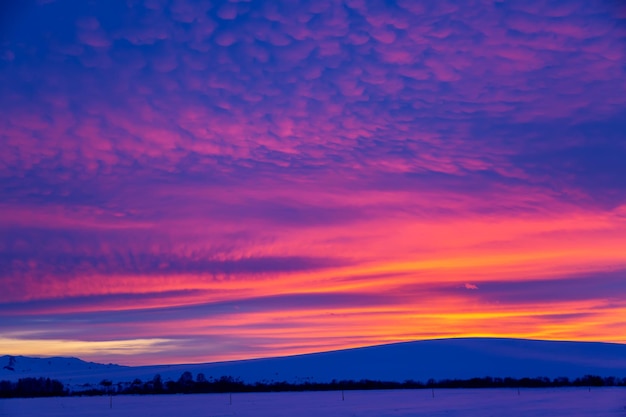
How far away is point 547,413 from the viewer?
1188 inches

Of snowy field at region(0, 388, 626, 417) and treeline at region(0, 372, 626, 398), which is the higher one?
treeline at region(0, 372, 626, 398)

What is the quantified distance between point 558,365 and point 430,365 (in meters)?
18.5

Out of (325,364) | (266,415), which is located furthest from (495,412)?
(325,364)

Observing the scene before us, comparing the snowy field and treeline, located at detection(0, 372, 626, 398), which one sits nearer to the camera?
the snowy field

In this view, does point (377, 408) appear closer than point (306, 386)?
Yes

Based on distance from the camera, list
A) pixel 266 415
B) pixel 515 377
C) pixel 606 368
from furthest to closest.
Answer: pixel 606 368 < pixel 515 377 < pixel 266 415

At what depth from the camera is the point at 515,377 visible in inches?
4092

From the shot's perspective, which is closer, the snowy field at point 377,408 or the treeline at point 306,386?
the snowy field at point 377,408

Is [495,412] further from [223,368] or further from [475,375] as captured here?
[223,368]

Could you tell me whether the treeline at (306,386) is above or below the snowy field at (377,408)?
above

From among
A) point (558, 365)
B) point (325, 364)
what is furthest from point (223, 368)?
point (558, 365)

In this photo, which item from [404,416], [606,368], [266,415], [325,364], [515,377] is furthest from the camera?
[325,364]

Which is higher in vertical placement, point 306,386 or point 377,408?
point 306,386

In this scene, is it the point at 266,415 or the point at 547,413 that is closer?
the point at 547,413
